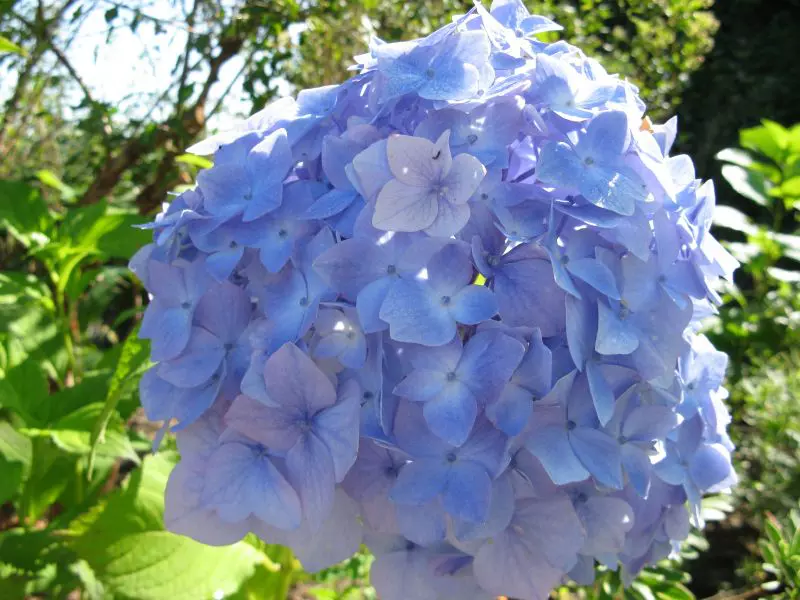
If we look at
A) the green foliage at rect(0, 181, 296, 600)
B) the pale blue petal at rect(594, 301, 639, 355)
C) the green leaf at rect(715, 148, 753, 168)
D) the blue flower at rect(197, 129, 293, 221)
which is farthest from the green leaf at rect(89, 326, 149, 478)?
the green leaf at rect(715, 148, 753, 168)

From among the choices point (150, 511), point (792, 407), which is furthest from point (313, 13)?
point (792, 407)

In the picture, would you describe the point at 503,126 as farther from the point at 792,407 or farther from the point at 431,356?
the point at 792,407

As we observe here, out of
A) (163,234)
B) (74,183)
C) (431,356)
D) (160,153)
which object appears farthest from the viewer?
(74,183)

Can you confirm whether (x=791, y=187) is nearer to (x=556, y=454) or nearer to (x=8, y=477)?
(x=556, y=454)

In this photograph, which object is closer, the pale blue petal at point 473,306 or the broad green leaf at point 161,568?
the pale blue petal at point 473,306

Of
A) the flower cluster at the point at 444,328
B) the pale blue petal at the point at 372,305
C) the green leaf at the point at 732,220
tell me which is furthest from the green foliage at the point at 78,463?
the green leaf at the point at 732,220

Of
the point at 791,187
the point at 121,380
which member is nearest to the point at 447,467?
the point at 121,380

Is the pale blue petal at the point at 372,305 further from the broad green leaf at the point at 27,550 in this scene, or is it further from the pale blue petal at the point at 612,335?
the broad green leaf at the point at 27,550

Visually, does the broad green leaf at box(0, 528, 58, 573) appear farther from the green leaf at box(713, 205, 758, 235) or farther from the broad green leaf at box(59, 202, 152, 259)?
the green leaf at box(713, 205, 758, 235)
